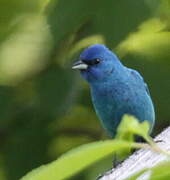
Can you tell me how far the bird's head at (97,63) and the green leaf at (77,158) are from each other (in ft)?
6.35

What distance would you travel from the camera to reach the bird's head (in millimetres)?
2441

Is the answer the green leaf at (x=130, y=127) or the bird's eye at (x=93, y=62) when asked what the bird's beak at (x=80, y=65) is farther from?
→ the green leaf at (x=130, y=127)

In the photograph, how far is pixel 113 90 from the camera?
254cm

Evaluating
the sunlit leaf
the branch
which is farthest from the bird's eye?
the branch

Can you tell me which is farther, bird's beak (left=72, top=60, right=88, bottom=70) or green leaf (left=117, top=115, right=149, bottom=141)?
bird's beak (left=72, top=60, right=88, bottom=70)

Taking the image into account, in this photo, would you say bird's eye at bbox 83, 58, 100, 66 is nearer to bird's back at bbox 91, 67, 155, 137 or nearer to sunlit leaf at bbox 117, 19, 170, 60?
bird's back at bbox 91, 67, 155, 137

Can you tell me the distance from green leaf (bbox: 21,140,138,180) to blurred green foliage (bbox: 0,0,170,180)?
164 centimetres

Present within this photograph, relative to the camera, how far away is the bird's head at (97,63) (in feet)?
8.01

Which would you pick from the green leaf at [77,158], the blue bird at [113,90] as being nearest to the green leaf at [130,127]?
the green leaf at [77,158]

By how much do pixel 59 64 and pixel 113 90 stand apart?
0.30 m

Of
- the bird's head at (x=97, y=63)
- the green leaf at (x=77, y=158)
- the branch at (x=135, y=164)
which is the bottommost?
the branch at (x=135, y=164)

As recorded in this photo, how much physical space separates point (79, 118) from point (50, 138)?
149 millimetres

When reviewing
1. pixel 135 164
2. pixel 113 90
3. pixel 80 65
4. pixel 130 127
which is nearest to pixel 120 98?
pixel 113 90

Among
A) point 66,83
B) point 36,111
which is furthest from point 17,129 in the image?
point 66,83
